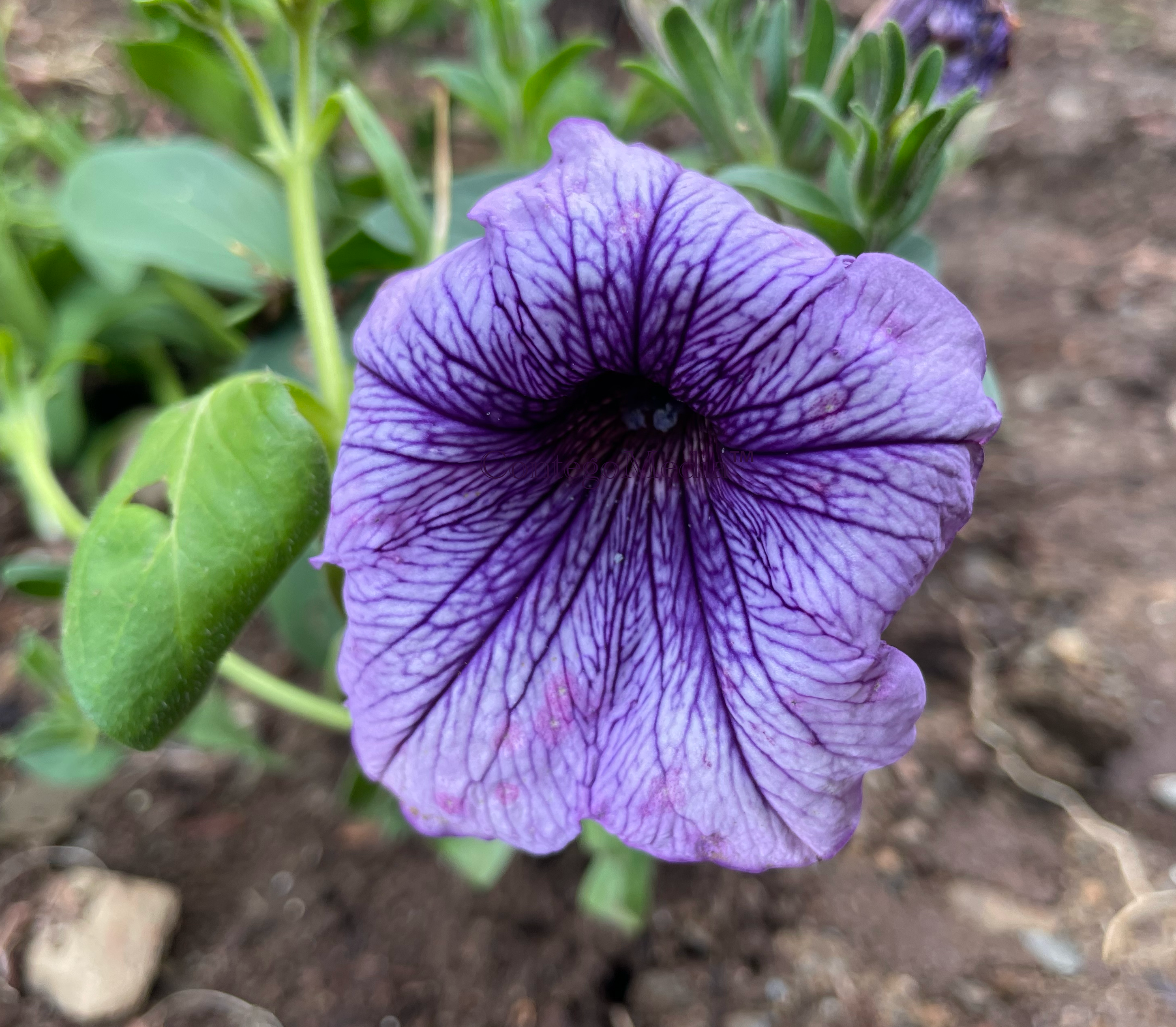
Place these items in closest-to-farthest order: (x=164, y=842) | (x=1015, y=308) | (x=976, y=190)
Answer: (x=164, y=842)
(x=1015, y=308)
(x=976, y=190)

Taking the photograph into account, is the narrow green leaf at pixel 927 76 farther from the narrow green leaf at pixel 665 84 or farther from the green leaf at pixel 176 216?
the green leaf at pixel 176 216

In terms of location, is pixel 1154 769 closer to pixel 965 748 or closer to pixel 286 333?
pixel 965 748

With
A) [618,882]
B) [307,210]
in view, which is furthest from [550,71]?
[618,882]

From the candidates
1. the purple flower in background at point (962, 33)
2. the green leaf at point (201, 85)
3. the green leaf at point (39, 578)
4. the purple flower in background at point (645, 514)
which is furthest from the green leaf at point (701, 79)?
the green leaf at point (39, 578)

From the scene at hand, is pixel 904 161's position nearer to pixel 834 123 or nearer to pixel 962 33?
pixel 834 123

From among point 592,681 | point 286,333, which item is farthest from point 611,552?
point 286,333

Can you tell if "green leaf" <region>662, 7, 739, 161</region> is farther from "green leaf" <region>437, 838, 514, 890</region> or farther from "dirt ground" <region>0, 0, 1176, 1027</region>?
"green leaf" <region>437, 838, 514, 890</region>
